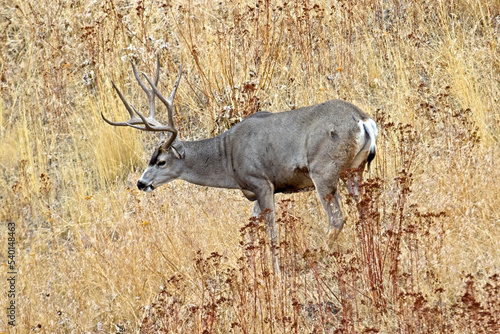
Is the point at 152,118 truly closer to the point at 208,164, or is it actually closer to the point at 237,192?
the point at 208,164

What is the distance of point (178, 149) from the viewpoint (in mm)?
7961

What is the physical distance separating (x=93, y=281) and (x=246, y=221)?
→ 1.60m

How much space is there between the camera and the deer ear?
7885mm

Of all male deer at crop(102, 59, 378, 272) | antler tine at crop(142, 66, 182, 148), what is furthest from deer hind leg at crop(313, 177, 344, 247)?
antler tine at crop(142, 66, 182, 148)

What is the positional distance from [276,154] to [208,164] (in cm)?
92

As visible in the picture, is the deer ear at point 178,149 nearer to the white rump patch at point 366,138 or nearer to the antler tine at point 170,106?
the antler tine at point 170,106

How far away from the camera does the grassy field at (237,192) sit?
5.69 meters

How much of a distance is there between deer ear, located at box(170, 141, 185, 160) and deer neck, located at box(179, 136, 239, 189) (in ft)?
0.17

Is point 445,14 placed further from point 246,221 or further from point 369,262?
point 369,262

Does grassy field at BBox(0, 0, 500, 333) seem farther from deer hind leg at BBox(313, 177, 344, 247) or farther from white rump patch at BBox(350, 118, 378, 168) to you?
white rump patch at BBox(350, 118, 378, 168)

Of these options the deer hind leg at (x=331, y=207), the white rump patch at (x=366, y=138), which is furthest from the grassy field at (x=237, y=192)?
the white rump patch at (x=366, y=138)

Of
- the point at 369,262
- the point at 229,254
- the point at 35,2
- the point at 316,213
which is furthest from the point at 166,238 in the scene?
the point at 35,2

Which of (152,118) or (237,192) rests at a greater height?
(152,118)

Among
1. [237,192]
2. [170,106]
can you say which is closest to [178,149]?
[170,106]
